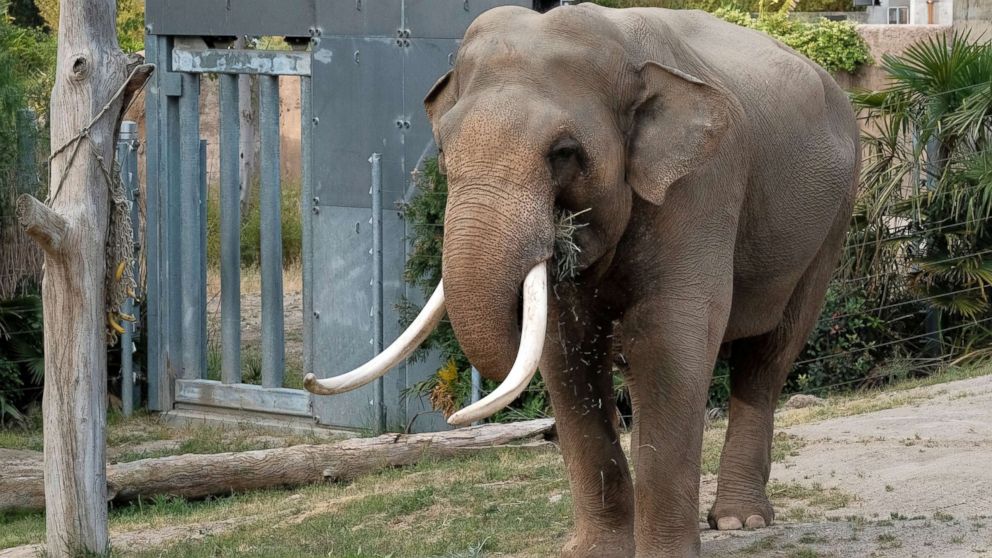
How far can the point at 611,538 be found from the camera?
20.3 feet

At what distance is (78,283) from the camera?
701 centimetres

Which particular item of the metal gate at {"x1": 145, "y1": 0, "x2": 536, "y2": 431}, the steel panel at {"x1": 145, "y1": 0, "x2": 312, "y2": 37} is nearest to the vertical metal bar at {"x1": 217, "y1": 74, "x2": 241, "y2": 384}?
the metal gate at {"x1": 145, "y1": 0, "x2": 536, "y2": 431}

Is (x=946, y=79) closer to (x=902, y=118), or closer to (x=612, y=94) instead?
(x=902, y=118)

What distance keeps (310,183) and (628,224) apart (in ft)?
21.7

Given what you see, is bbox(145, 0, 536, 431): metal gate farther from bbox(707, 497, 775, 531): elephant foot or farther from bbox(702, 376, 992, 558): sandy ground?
bbox(707, 497, 775, 531): elephant foot

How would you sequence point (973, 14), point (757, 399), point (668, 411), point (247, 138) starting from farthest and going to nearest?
point (247, 138), point (973, 14), point (757, 399), point (668, 411)

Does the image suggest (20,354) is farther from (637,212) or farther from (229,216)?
(637,212)

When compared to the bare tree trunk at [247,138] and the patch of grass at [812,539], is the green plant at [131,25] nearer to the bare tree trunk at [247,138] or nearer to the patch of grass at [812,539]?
the bare tree trunk at [247,138]

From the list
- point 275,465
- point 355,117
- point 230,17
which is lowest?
point 275,465

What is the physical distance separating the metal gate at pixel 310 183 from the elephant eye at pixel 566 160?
5.82m

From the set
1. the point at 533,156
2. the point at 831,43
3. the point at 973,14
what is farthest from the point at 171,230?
the point at 973,14

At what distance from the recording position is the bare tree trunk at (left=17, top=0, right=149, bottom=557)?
7020 millimetres

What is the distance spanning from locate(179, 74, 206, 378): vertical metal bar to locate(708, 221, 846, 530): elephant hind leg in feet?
20.1

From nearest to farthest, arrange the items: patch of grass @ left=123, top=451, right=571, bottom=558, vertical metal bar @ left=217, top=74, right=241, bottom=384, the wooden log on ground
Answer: patch of grass @ left=123, top=451, right=571, bottom=558, the wooden log on ground, vertical metal bar @ left=217, top=74, right=241, bottom=384
